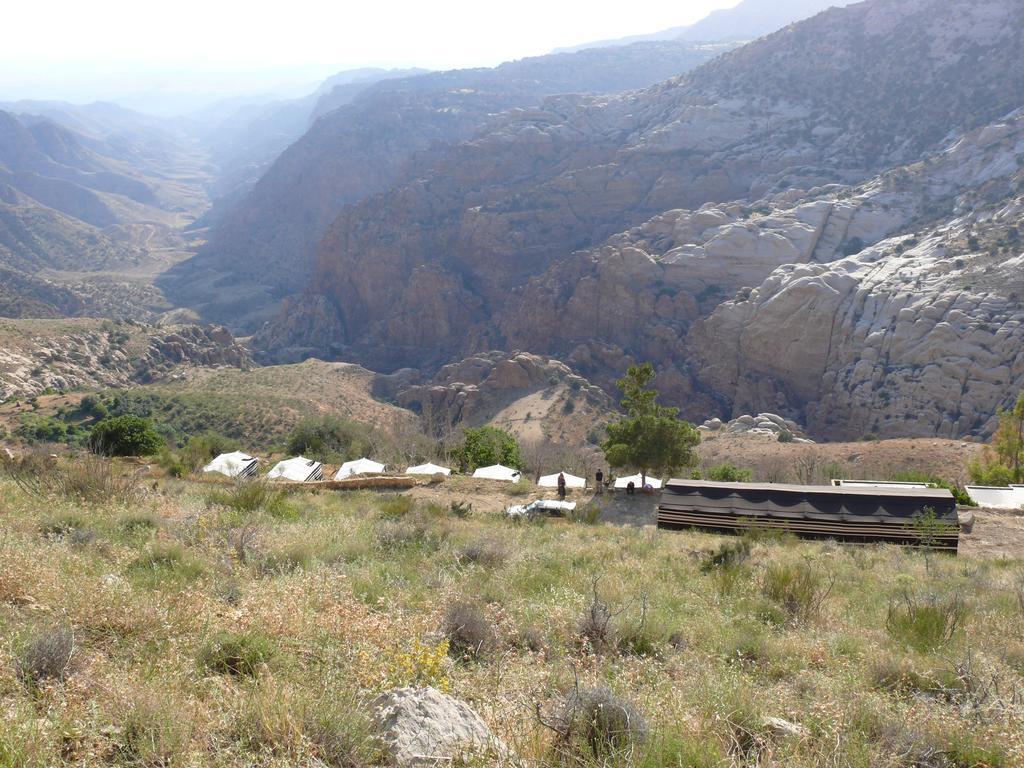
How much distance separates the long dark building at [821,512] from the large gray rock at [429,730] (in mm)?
12295

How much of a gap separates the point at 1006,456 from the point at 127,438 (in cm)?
3668

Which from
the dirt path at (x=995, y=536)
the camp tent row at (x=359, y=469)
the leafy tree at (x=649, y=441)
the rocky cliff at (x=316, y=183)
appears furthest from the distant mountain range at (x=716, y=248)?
the camp tent row at (x=359, y=469)

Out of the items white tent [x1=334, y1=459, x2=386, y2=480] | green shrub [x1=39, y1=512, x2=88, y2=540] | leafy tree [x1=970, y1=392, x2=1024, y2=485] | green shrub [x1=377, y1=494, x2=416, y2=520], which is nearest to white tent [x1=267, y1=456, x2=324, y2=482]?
white tent [x1=334, y1=459, x2=386, y2=480]

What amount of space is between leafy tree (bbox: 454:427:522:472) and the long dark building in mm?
13029

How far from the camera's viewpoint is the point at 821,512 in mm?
15477

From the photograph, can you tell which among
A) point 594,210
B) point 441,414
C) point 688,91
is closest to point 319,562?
point 441,414

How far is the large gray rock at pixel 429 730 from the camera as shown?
119 inches

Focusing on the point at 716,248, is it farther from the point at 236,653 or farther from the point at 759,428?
the point at 236,653

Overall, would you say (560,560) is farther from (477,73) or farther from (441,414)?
(477,73)

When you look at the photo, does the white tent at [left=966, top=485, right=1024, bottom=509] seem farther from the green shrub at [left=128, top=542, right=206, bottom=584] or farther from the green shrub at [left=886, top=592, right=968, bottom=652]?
the green shrub at [left=128, top=542, right=206, bottom=584]

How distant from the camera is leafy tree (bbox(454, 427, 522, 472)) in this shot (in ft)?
95.8

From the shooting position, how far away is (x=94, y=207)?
175375 mm

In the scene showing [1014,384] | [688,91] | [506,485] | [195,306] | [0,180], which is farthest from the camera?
[0,180]

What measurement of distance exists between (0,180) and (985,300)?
8103 inches
